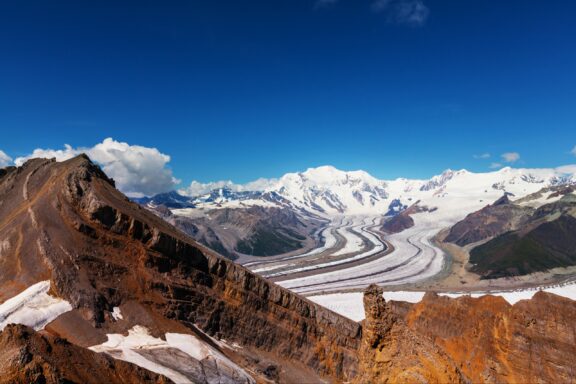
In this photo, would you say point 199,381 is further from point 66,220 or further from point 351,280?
point 351,280

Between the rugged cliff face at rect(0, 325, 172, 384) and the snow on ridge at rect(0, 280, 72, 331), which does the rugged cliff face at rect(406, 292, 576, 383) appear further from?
the snow on ridge at rect(0, 280, 72, 331)

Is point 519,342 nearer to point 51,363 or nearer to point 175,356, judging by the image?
point 175,356

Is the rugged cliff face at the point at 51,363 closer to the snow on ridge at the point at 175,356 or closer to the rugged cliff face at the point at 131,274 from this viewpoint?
the snow on ridge at the point at 175,356

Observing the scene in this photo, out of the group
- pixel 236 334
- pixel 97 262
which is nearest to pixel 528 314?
pixel 236 334

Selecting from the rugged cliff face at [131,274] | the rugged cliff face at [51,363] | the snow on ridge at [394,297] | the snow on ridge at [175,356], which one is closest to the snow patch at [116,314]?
the rugged cliff face at [131,274]

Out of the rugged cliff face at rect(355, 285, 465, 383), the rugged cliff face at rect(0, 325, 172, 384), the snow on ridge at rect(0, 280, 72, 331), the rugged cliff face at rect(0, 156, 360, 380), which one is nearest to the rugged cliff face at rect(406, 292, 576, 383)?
the rugged cliff face at rect(0, 156, 360, 380)
